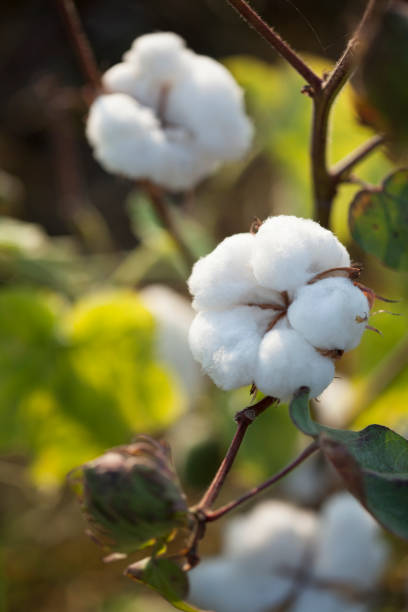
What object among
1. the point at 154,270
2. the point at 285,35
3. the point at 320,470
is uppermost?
the point at 285,35

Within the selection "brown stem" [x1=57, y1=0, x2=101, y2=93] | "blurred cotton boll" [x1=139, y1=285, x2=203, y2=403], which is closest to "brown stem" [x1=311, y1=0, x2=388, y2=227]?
"brown stem" [x1=57, y1=0, x2=101, y2=93]

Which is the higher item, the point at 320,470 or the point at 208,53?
the point at 208,53

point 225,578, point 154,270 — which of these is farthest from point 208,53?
point 225,578

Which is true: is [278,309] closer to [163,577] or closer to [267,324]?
[267,324]

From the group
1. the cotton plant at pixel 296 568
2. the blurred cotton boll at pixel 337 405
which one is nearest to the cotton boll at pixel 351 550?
the cotton plant at pixel 296 568

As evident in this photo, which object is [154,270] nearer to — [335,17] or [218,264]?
[335,17]

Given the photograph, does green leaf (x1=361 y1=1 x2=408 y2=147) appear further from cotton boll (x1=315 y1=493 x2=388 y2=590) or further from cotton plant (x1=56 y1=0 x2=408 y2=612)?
cotton boll (x1=315 y1=493 x2=388 y2=590)

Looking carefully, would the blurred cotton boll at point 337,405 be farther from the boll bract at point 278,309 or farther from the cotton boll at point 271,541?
the boll bract at point 278,309
